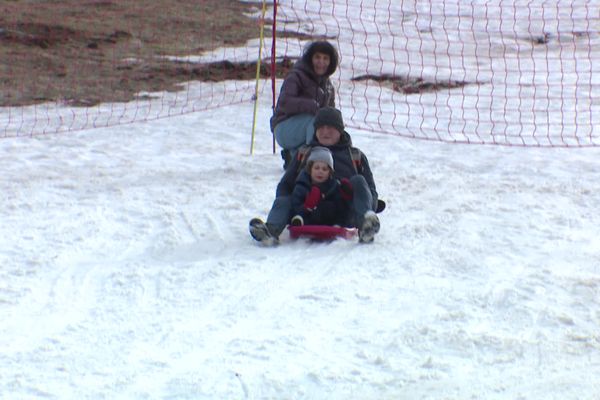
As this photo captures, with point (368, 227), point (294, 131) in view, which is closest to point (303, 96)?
point (294, 131)

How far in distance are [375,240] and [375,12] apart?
10.8 m

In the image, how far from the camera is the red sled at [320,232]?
6496 mm

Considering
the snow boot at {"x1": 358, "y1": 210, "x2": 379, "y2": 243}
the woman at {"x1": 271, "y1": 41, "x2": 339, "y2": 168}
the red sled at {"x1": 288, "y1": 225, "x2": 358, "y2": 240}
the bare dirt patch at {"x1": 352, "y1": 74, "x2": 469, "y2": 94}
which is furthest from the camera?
the bare dirt patch at {"x1": 352, "y1": 74, "x2": 469, "y2": 94}

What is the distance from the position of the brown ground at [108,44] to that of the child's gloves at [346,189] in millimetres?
5622

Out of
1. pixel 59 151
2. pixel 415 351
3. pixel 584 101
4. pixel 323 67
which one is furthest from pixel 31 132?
pixel 415 351

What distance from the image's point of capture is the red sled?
256 inches

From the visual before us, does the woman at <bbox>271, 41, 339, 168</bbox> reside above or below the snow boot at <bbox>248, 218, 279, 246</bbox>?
above

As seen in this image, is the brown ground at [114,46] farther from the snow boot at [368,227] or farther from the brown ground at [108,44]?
the snow boot at [368,227]

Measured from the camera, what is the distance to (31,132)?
10.2 metres

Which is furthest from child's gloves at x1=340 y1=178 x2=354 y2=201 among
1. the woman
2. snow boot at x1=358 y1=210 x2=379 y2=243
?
the woman

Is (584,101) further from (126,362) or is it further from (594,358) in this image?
(126,362)

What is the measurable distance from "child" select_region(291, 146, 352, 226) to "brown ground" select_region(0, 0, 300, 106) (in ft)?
18.2

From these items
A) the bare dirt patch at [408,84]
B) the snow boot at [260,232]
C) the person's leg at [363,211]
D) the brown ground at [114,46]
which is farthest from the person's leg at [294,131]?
the bare dirt patch at [408,84]

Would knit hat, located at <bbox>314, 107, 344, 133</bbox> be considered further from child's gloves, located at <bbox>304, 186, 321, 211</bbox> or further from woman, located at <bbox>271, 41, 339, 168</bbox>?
woman, located at <bbox>271, 41, 339, 168</bbox>
